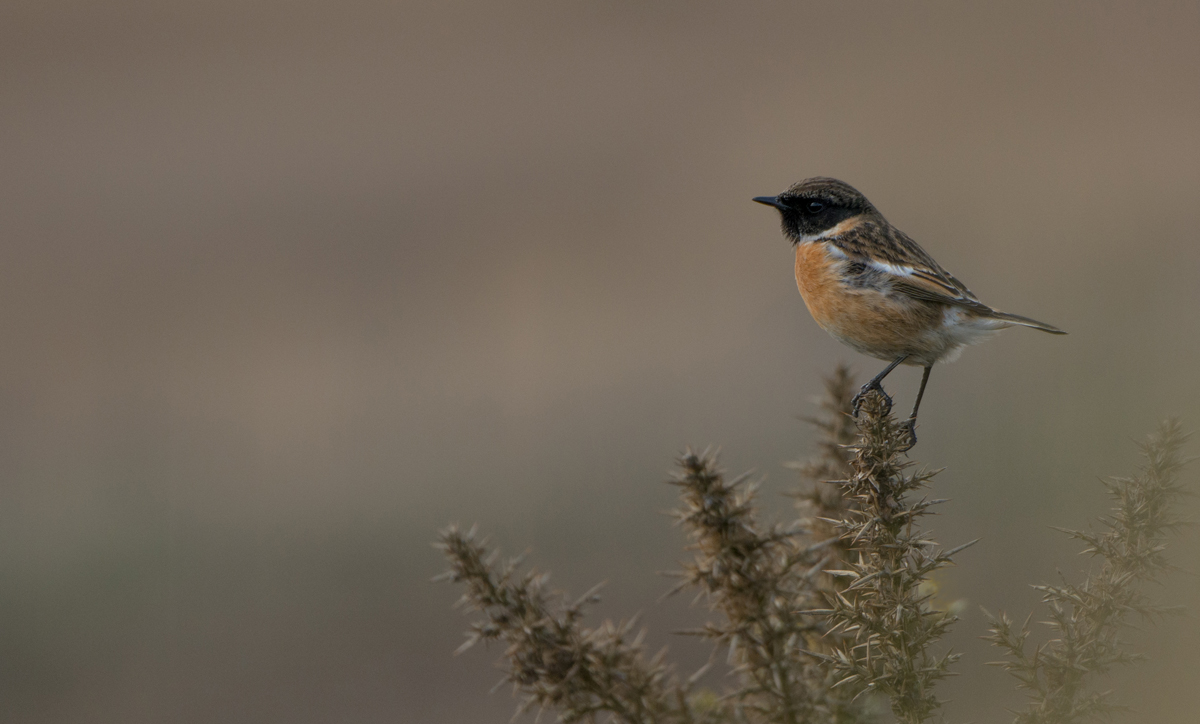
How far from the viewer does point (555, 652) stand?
2121mm

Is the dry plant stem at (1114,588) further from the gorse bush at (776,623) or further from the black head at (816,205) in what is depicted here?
the black head at (816,205)

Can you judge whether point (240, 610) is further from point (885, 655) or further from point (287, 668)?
point (885, 655)

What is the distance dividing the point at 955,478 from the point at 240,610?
25.9ft

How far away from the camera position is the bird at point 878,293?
16.9ft

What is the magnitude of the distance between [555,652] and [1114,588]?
1135 mm

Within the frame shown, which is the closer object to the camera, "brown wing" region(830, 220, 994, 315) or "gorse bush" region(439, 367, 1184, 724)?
"gorse bush" region(439, 367, 1184, 724)

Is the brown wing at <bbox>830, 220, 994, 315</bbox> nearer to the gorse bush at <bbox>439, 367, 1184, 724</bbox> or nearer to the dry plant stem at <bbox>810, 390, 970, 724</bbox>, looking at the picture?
the dry plant stem at <bbox>810, 390, 970, 724</bbox>

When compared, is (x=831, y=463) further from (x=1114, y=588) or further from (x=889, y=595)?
(x=1114, y=588)

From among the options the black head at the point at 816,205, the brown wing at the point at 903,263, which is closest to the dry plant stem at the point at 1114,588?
the brown wing at the point at 903,263

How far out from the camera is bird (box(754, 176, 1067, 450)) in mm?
5164

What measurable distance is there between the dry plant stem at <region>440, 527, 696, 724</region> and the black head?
13.0ft

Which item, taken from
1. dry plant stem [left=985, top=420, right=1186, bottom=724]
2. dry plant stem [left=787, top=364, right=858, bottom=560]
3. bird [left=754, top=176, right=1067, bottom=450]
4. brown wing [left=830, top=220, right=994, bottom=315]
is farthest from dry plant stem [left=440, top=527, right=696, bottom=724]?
brown wing [left=830, top=220, right=994, bottom=315]

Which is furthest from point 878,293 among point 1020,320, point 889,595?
point 889,595

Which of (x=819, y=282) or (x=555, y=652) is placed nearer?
(x=555, y=652)
